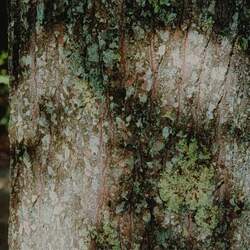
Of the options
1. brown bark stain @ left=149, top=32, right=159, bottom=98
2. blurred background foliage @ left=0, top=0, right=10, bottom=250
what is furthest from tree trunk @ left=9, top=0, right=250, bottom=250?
blurred background foliage @ left=0, top=0, right=10, bottom=250

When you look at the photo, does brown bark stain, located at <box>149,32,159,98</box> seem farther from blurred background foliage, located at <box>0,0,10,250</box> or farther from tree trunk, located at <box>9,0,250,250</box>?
blurred background foliage, located at <box>0,0,10,250</box>

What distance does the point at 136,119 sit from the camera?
56.5 inches

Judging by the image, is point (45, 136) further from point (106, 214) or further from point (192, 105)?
point (192, 105)

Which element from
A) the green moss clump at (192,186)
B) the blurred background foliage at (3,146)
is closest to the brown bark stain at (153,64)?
the green moss clump at (192,186)

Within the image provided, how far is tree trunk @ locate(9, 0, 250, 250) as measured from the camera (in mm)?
1386

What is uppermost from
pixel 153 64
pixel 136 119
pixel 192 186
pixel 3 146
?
pixel 153 64

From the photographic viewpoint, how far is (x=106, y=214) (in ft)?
4.97

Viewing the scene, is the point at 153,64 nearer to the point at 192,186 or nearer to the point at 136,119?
the point at 136,119

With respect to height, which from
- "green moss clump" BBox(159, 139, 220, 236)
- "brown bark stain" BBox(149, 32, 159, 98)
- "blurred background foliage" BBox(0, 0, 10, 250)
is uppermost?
"brown bark stain" BBox(149, 32, 159, 98)

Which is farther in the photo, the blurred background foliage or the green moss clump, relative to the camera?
the blurred background foliage

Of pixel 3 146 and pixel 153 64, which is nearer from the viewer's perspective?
pixel 153 64

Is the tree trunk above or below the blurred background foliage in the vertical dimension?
above

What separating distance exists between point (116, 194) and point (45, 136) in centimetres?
28

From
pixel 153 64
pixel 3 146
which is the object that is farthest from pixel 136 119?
pixel 3 146
